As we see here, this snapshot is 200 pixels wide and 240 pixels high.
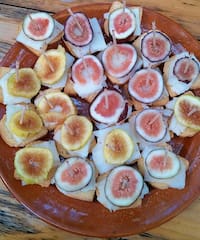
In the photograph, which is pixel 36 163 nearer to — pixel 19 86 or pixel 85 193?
pixel 85 193

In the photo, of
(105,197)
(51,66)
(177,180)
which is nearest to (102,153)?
(105,197)

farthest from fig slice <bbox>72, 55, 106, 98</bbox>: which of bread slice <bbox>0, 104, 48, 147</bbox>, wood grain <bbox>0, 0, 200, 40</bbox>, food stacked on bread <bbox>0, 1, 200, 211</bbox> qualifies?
wood grain <bbox>0, 0, 200, 40</bbox>

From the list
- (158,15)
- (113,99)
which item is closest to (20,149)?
(113,99)

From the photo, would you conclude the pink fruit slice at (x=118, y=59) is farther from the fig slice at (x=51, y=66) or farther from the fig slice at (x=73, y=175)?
the fig slice at (x=73, y=175)

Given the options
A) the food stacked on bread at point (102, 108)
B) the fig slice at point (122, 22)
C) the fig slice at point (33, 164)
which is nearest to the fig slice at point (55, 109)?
the food stacked on bread at point (102, 108)

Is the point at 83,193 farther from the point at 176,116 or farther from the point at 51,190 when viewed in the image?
the point at 176,116

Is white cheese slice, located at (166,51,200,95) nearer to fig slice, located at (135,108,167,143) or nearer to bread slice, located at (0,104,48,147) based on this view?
fig slice, located at (135,108,167,143)
